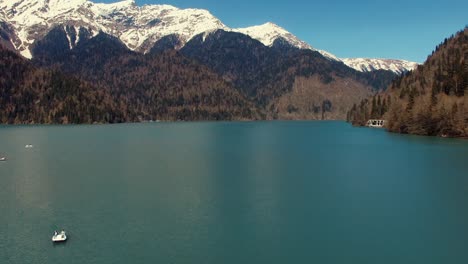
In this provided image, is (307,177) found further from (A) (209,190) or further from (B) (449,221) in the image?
(B) (449,221)

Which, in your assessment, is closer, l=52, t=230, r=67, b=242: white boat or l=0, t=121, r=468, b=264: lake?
l=0, t=121, r=468, b=264: lake

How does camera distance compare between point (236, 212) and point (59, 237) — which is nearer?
point (59, 237)

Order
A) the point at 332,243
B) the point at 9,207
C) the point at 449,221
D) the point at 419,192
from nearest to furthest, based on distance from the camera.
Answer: the point at 332,243 < the point at 449,221 < the point at 9,207 < the point at 419,192

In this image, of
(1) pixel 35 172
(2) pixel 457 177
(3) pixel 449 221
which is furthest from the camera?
(1) pixel 35 172

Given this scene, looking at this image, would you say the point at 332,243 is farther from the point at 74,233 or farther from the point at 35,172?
the point at 35,172

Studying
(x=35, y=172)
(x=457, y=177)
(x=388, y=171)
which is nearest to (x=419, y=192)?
(x=457, y=177)

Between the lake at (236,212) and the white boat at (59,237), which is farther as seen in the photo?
the white boat at (59,237)

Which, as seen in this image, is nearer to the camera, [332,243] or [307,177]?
[332,243]
